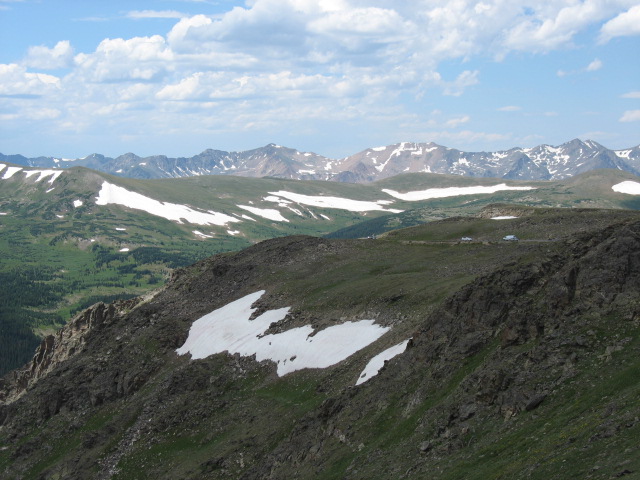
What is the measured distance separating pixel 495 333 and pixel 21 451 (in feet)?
168

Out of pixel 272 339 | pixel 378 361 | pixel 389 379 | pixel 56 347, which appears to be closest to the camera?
pixel 389 379

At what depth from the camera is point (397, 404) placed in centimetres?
3934

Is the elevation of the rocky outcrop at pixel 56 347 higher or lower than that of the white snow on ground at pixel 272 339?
lower

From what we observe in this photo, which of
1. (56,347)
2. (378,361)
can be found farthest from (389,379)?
(56,347)

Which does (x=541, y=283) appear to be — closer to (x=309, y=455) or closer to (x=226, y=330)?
(x=309, y=455)

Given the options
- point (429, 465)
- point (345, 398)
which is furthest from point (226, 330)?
point (429, 465)

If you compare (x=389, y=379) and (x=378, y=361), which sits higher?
(x=389, y=379)

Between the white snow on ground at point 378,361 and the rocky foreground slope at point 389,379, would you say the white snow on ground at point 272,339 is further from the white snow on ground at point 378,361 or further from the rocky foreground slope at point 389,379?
the white snow on ground at point 378,361

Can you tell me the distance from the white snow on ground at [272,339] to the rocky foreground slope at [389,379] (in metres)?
1.51

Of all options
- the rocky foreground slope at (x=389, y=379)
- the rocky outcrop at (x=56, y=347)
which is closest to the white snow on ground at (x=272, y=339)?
the rocky foreground slope at (x=389, y=379)

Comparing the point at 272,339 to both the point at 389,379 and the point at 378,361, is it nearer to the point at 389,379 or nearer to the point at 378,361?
the point at 378,361

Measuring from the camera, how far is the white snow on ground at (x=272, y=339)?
55844 mm

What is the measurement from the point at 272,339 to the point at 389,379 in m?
23.7

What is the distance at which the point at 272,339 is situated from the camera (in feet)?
211
